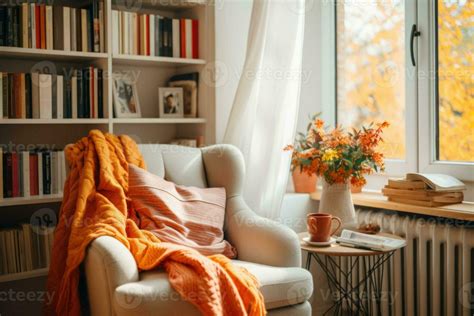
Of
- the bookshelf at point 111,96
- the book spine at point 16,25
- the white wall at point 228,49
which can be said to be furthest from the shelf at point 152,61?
the book spine at point 16,25

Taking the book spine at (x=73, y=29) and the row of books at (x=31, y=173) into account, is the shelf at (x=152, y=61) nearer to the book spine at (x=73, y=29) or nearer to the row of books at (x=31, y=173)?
the book spine at (x=73, y=29)

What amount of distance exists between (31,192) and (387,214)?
175cm

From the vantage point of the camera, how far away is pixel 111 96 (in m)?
3.03

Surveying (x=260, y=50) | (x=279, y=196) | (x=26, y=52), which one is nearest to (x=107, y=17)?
(x=26, y=52)

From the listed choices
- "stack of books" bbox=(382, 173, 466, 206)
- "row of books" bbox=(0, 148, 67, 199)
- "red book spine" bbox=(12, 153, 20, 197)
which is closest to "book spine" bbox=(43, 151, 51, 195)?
"row of books" bbox=(0, 148, 67, 199)

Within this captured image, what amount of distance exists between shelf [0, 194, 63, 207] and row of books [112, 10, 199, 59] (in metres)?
0.79

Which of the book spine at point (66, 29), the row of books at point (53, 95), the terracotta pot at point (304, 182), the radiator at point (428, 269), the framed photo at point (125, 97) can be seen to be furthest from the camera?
the terracotta pot at point (304, 182)

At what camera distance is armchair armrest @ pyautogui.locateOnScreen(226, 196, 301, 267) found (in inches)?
96.7

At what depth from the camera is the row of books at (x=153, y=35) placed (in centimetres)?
310

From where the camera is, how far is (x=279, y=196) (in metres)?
3.20

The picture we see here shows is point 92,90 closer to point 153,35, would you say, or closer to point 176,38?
point 153,35

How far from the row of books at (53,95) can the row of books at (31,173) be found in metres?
0.18

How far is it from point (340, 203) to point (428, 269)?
535mm

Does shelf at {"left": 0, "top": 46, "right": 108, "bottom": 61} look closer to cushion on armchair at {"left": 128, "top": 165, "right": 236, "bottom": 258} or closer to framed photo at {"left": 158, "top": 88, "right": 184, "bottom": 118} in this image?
framed photo at {"left": 158, "top": 88, "right": 184, "bottom": 118}
